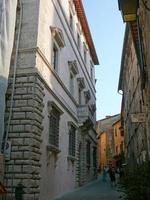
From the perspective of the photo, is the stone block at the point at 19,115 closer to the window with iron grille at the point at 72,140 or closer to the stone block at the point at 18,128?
the stone block at the point at 18,128

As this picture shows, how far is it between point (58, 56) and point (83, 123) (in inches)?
237

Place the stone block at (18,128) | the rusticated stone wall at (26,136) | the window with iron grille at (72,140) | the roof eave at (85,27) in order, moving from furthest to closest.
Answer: the roof eave at (85,27) < the window with iron grille at (72,140) < the stone block at (18,128) < the rusticated stone wall at (26,136)

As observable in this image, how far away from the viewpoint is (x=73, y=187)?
55.4ft

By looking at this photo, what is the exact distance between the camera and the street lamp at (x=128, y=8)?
656 centimetres

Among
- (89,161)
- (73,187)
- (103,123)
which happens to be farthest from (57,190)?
(103,123)

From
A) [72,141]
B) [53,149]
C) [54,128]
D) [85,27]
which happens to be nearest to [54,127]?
[54,128]

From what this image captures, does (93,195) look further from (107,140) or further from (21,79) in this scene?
(107,140)

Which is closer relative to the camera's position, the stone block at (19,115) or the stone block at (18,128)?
the stone block at (18,128)

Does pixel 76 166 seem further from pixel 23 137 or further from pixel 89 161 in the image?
pixel 23 137

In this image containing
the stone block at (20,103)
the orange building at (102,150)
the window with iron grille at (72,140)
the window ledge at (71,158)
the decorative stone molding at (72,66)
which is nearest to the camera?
the stone block at (20,103)

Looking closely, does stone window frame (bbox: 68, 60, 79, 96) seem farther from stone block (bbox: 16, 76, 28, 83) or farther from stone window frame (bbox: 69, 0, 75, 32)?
stone block (bbox: 16, 76, 28, 83)

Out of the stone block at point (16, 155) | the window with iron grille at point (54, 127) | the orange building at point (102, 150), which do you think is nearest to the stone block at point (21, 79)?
the window with iron grille at point (54, 127)

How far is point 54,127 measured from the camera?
13.3 metres

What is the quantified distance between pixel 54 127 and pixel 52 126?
1.07ft
